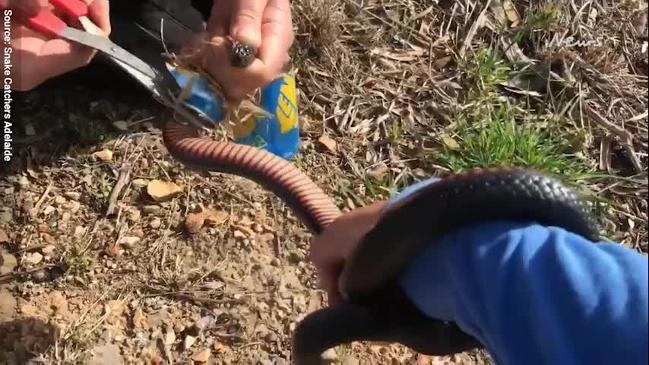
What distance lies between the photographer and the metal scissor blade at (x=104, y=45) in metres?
1.24

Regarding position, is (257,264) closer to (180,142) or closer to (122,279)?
(122,279)

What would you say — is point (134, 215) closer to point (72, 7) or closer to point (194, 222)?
point (194, 222)

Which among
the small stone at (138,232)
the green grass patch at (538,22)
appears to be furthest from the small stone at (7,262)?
the green grass patch at (538,22)

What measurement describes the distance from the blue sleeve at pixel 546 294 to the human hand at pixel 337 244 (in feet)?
0.80

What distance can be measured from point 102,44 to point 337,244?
0.47 m

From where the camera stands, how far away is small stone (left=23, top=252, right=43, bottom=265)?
1.55 metres

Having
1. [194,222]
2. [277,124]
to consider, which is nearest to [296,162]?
[277,124]

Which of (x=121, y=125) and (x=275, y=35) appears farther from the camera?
(x=121, y=125)

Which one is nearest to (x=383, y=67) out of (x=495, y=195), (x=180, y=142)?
(x=180, y=142)

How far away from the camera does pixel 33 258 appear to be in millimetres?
1551

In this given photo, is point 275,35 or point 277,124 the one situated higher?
point 275,35

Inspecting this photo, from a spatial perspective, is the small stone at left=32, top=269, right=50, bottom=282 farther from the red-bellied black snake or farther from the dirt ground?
the red-bellied black snake

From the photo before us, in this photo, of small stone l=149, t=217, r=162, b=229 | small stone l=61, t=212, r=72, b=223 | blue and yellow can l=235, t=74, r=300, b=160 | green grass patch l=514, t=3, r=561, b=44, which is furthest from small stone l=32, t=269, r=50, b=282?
green grass patch l=514, t=3, r=561, b=44

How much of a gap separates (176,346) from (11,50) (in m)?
0.58
